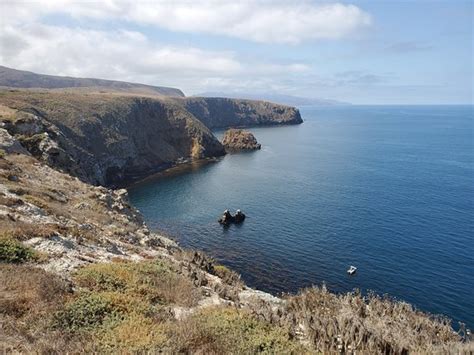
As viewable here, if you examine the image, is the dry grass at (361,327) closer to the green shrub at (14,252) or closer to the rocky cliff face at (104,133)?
the green shrub at (14,252)

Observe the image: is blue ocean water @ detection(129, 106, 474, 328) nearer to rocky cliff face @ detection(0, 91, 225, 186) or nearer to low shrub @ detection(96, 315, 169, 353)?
rocky cliff face @ detection(0, 91, 225, 186)

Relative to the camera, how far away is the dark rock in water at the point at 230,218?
6931cm

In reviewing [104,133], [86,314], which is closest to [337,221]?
[86,314]

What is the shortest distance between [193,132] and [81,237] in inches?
4917

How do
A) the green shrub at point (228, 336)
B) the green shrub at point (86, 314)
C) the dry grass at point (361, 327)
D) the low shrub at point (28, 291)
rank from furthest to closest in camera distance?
the dry grass at point (361, 327)
the low shrub at point (28, 291)
the green shrub at point (86, 314)
the green shrub at point (228, 336)

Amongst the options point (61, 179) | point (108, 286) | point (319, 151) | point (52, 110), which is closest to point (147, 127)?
point (52, 110)

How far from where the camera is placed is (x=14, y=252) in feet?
56.0

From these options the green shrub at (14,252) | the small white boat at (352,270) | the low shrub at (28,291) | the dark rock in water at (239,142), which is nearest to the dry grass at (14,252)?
the green shrub at (14,252)

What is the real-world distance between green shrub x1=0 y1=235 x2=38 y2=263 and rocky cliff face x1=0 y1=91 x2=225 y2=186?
46235mm

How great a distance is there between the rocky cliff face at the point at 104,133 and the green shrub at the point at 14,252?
46.2 m

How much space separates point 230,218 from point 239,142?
9451 centimetres

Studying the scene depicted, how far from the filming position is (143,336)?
1132cm

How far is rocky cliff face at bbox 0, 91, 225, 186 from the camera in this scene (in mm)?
66750

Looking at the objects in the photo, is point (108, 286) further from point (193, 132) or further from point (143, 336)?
point (193, 132)
